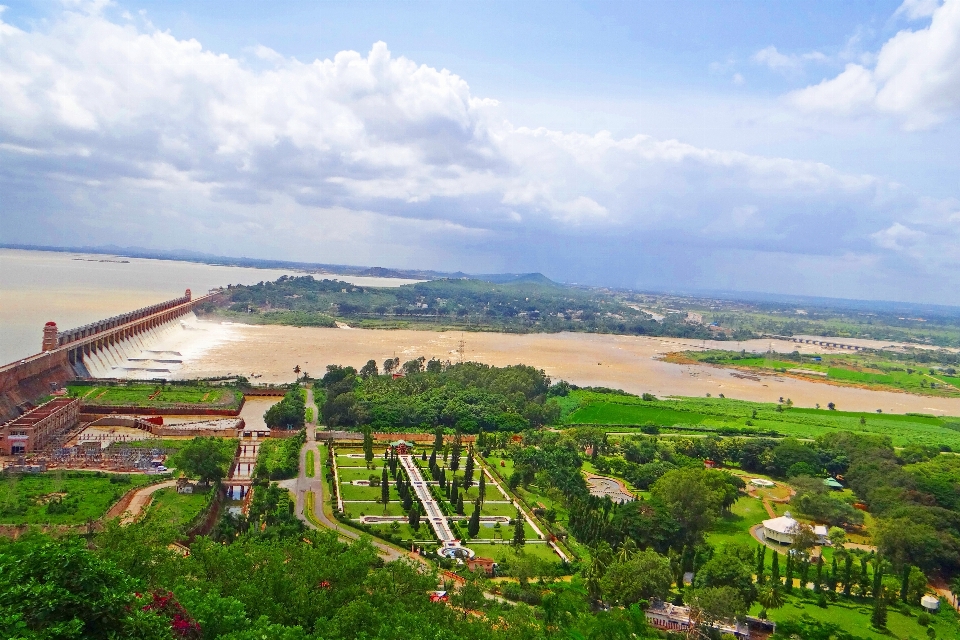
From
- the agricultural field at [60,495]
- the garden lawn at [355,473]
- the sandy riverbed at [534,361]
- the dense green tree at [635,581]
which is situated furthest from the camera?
the sandy riverbed at [534,361]

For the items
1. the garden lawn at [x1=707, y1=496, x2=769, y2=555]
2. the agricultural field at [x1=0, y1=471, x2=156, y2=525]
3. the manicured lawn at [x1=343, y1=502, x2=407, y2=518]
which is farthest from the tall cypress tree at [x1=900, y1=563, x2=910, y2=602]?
the agricultural field at [x1=0, y1=471, x2=156, y2=525]

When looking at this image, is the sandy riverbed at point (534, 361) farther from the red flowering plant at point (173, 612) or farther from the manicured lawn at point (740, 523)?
the red flowering plant at point (173, 612)

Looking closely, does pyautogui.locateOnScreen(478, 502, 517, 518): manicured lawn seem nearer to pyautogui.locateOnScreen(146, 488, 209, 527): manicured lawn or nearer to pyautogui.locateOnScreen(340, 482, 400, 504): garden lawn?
pyautogui.locateOnScreen(340, 482, 400, 504): garden lawn

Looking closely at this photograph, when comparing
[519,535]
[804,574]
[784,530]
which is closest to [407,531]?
[519,535]

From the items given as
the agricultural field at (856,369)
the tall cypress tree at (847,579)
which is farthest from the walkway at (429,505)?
the agricultural field at (856,369)

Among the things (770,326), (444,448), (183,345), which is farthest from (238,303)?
(770,326)
